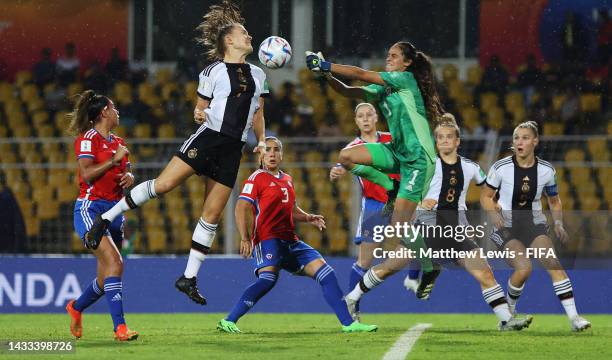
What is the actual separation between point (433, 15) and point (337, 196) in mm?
5003

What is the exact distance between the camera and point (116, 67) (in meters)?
18.5

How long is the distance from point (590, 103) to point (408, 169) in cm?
810

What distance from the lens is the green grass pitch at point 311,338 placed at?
26.1 feet

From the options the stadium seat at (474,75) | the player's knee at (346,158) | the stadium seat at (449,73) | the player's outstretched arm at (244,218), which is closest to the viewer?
the player's knee at (346,158)

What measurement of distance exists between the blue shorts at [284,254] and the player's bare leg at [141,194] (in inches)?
57.3

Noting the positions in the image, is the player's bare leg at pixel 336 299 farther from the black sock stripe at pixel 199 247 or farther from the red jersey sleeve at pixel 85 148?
the red jersey sleeve at pixel 85 148

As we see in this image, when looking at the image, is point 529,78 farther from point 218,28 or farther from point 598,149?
point 218,28

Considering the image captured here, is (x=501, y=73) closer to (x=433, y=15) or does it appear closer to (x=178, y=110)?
(x=433, y=15)

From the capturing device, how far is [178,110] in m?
17.7

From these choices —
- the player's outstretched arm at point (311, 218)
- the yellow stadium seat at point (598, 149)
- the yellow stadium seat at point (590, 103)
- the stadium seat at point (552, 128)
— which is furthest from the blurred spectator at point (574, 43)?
the player's outstretched arm at point (311, 218)

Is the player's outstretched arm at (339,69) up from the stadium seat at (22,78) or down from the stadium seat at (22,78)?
up

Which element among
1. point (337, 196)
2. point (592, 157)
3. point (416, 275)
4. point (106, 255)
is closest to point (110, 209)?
point (106, 255)

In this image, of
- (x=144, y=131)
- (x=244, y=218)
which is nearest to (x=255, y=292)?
(x=244, y=218)

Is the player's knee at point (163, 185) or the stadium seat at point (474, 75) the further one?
the stadium seat at point (474, 75)
